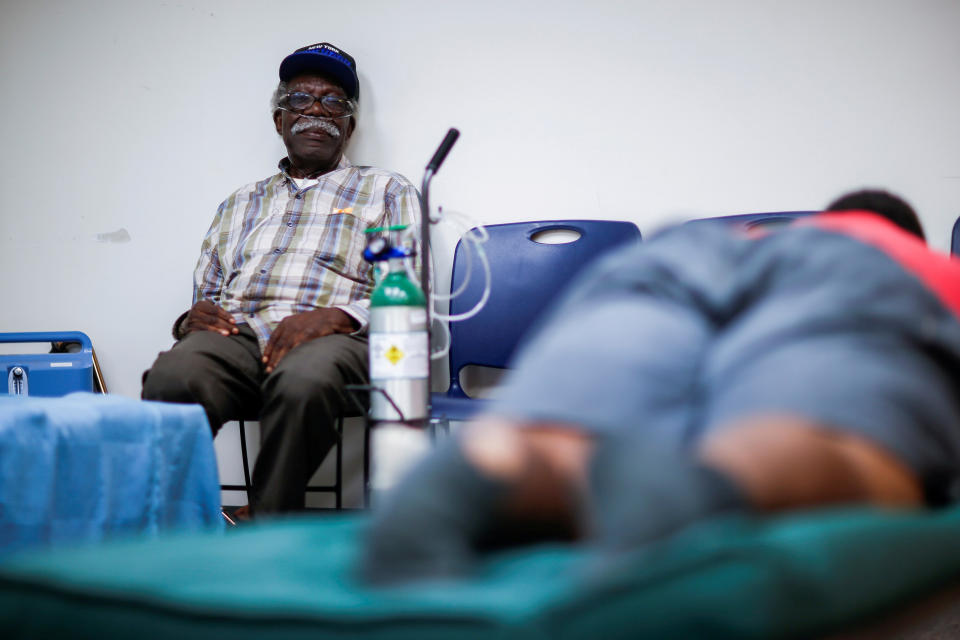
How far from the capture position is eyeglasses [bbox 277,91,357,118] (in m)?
2.18

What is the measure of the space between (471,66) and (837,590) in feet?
6.39

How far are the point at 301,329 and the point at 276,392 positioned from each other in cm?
21

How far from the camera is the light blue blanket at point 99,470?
1117 mm

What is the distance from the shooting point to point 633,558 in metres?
0.50

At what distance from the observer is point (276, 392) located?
1.68 meters

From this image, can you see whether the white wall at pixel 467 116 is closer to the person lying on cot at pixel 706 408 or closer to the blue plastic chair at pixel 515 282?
the blue plastic chair at pixel 515 282

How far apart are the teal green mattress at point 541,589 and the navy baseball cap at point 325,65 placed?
173cm

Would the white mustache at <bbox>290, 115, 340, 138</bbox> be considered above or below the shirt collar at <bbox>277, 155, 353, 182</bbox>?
above

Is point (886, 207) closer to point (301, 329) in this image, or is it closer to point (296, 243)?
point (301, 329)

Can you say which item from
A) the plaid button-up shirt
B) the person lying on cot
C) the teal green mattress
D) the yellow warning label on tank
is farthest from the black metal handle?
the teal green mattress

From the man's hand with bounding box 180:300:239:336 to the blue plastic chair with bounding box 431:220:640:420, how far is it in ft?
1.80

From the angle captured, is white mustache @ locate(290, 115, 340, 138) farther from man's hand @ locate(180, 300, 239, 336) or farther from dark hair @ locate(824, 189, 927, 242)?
dark hair @ locate(824, 189, 927, 242)

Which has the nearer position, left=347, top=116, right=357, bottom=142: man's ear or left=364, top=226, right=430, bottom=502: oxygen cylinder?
left=364, top=226, right=430, bottom=502: oxygen cylinder

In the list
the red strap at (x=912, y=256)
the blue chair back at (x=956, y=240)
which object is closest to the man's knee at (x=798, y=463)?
the red strap at (x=912, y=256)
